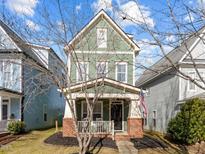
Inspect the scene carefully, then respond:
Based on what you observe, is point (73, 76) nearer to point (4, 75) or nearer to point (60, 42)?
point (4, 75)

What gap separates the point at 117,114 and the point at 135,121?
3.49 meters

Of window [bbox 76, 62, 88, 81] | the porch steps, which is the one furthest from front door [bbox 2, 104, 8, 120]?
the porch steps

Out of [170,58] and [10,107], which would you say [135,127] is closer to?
[170,58]

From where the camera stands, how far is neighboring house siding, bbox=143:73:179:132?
94.3 ft

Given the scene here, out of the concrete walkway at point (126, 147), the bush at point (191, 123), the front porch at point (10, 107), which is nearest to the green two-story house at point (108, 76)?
A: the concrete walkway at point (126, 147)

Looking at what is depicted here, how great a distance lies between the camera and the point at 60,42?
56.3ft

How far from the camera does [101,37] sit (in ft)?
87.3

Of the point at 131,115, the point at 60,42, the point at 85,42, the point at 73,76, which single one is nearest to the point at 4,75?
the point at 73,76

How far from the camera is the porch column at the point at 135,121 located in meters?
24.6

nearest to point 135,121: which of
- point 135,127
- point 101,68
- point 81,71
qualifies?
point 135,127

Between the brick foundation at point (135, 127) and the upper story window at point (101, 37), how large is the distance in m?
6.05

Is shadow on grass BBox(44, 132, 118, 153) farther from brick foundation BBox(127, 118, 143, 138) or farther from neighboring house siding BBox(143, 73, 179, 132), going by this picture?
neighboring house siding BBox(143, 73, 179, 132)

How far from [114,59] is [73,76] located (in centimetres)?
336

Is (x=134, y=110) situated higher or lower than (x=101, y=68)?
lower
